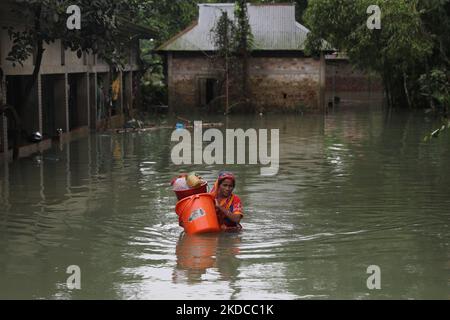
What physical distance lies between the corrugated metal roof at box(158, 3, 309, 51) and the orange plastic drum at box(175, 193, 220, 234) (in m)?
26.7

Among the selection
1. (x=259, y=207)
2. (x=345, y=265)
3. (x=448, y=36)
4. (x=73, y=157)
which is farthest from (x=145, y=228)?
(x=448, y=36)

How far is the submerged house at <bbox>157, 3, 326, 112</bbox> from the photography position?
36.8 meters

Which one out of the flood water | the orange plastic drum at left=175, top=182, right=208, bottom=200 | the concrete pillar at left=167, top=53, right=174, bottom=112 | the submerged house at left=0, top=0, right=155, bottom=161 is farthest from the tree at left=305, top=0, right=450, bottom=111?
the orange plastic drum at left=175, top=182, right=208, bottom=200

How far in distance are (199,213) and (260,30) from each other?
28.3 meters

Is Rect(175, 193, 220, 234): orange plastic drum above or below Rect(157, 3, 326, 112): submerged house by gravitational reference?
below

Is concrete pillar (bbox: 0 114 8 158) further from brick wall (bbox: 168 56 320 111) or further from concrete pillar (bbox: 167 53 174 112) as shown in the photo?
concrete pillar (bbox: 167 53 174 112)

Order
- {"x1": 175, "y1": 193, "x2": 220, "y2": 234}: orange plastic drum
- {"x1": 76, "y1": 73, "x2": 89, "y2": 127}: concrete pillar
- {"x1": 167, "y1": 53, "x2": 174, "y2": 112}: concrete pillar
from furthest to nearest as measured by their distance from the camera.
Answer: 1. {"x1": 167, "y1": 53, "x2": 174, "y2": 112}: concrete pillar
2. {"x1": 76, "y1": 73, "x2": 89, "y2": 127}: concrete pillar
3. {"x1": 175, "y1": 193, "x2": 220, "y2": 234}: orange plastic drum

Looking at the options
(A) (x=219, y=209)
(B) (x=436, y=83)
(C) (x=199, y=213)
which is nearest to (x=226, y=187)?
(A) (x=219, y=209)

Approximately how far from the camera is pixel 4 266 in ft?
29.5

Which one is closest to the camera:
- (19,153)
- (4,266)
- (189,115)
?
(4,266)

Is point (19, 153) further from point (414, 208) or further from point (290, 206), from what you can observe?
point (414, 208)

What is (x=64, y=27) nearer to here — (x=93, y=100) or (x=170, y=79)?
(x=93, y=100)

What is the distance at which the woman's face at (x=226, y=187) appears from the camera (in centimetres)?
1022
